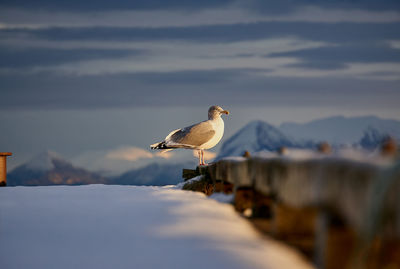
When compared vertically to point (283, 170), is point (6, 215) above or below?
below

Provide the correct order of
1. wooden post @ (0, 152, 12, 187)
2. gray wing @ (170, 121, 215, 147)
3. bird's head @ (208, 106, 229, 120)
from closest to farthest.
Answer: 1. gray wing @ (170, 121, 215, 147)
2. bird's head @ (208, 106, 229, 120)
3. wooden post @ (0, 152, 12, 187)

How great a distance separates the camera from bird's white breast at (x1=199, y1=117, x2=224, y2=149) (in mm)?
14422

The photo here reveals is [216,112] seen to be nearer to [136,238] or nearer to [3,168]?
[3,168]

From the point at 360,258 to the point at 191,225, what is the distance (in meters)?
2.44

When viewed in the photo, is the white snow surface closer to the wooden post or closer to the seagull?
the seagull

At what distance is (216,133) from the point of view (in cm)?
1443

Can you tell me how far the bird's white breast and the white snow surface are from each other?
6.33 meters

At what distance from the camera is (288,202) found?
5129 mm

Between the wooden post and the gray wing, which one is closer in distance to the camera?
the gray wing

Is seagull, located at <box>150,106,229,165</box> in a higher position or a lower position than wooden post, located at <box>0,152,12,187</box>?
higher

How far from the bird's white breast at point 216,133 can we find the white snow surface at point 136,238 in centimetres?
633

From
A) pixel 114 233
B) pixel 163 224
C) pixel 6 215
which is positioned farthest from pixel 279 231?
pixel 6 215

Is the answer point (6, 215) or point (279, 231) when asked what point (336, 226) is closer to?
point (279, 231)

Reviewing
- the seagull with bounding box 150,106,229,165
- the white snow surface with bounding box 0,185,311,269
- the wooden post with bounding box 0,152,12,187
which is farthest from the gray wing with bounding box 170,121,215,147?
the wooden post with bounding box 0,152,12,187
